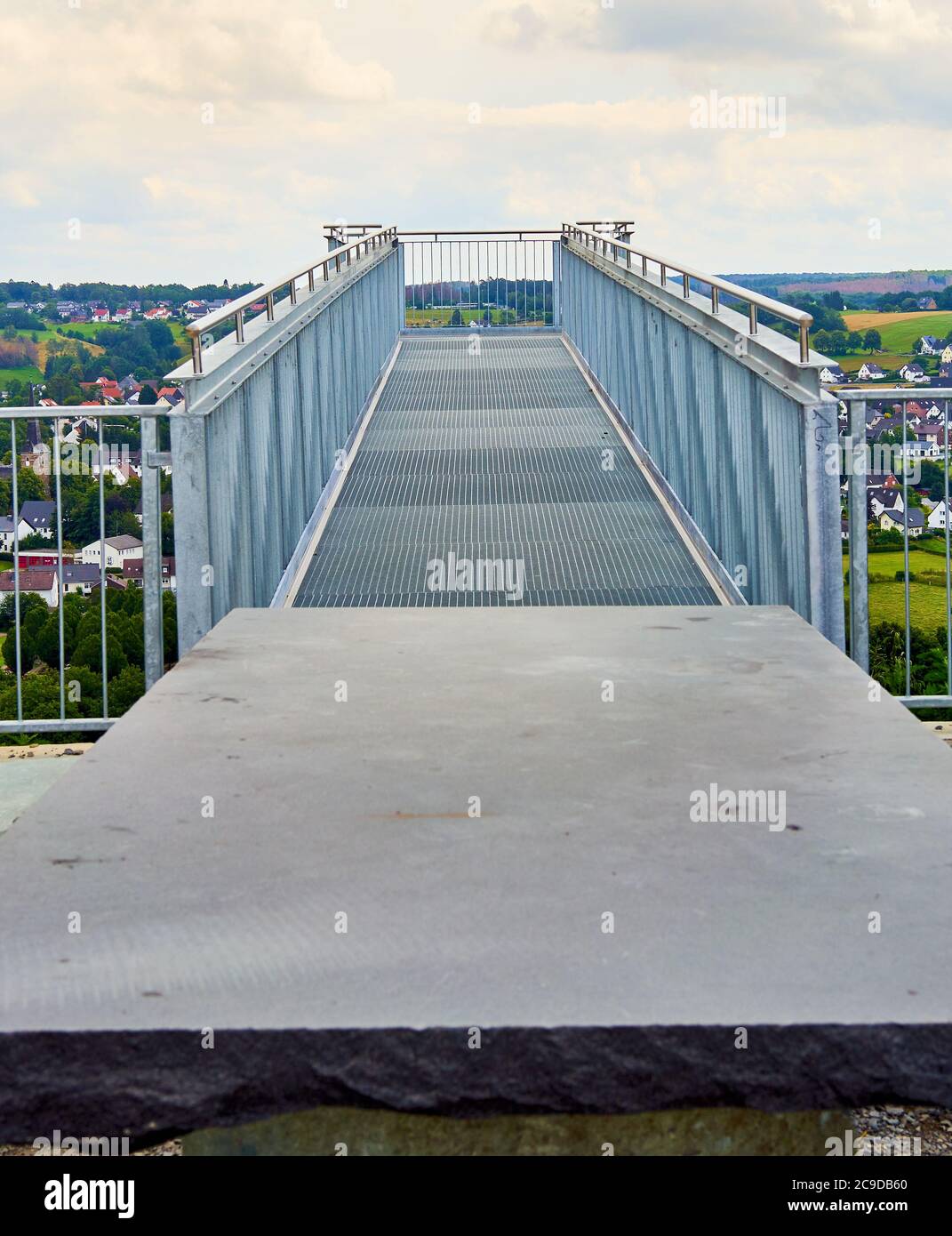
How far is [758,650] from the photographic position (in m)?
5.20

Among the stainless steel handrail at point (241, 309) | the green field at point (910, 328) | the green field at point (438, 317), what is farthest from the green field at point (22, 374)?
the stainless steel handrail at point (241, 309)

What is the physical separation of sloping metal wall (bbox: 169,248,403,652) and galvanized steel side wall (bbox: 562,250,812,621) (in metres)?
2.20

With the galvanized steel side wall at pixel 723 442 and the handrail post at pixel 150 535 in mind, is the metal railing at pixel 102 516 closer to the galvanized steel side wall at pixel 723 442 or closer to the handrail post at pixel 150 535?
the handrail post at pixel 150 535

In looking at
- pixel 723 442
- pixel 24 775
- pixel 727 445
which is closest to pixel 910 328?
pixel 723 442

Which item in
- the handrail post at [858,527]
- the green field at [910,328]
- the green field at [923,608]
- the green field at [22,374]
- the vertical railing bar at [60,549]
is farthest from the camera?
the green field at [923,608]

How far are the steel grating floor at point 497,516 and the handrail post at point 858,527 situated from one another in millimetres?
1715

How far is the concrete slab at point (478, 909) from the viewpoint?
2.50 metres

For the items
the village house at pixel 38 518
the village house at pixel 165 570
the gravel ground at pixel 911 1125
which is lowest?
the gravel ground at pixel 911 1125

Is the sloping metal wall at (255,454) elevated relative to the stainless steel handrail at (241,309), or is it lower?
lower

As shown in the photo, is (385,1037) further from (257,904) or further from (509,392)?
(509,392)

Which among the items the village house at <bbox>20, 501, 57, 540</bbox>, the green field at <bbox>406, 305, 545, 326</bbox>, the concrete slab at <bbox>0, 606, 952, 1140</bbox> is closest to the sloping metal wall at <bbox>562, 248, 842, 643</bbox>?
the concrete slab at <bbox>0, 606, 952, 1140</bbox>

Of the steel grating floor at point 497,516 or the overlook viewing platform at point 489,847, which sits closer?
the overlook viewing platform at point 489,847

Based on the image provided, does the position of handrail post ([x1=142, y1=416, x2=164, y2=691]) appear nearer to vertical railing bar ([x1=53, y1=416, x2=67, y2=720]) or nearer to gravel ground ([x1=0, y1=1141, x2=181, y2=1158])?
vertical railing bar ([x1=53, y1=416, x2=67, y2=720])

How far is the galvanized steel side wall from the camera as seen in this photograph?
609 cm
